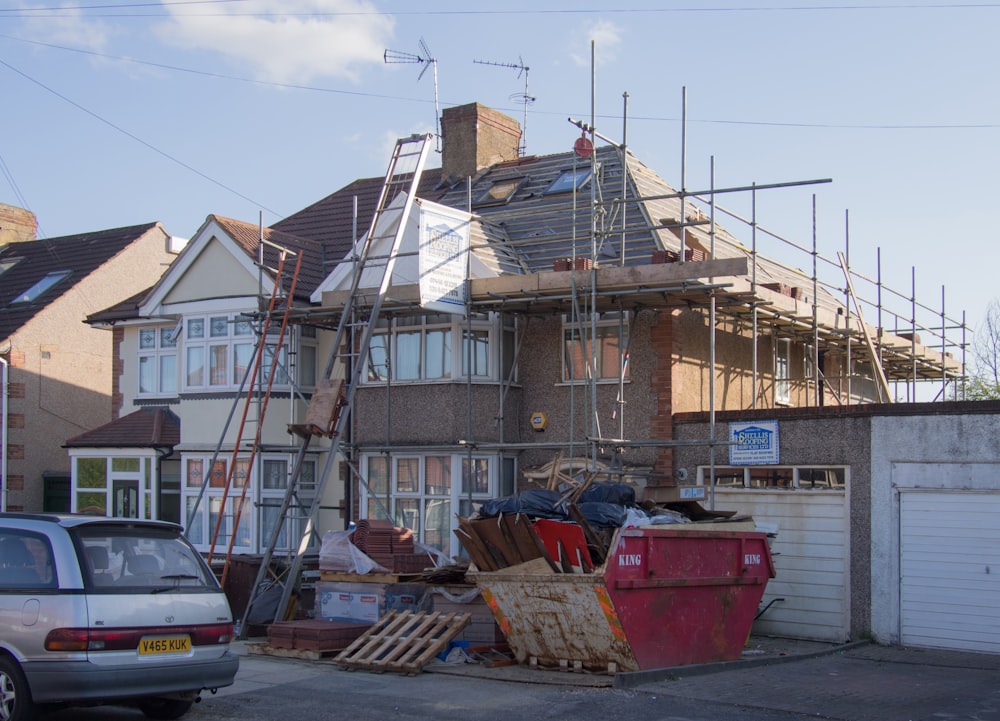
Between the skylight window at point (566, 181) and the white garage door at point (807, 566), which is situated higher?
the skylight window at point (566, 181)

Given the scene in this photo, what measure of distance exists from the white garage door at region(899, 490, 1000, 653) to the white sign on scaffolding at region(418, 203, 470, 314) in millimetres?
6573

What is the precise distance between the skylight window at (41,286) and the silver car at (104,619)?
2048 cm

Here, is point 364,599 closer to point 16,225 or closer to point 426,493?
point 426,493

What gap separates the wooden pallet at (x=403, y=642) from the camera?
489 inches

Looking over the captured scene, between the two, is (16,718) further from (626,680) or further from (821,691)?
(821,691)

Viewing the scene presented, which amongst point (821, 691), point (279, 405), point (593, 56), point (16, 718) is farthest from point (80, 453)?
point (821, 691)

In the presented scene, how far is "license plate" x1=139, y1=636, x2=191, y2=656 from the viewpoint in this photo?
28.9 ft

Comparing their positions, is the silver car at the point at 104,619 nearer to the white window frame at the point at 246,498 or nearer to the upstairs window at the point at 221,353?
the white window frame at the point at 246,498

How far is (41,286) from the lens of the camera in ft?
94.7

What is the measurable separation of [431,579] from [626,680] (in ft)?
12.3

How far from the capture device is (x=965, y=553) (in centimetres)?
1362

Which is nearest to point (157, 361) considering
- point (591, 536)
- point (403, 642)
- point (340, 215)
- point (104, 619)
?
point (340, 215)

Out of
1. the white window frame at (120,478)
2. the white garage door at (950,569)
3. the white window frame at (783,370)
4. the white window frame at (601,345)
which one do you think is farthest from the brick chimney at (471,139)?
the white garage door at (950,569)

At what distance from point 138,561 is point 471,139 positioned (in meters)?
15.2
